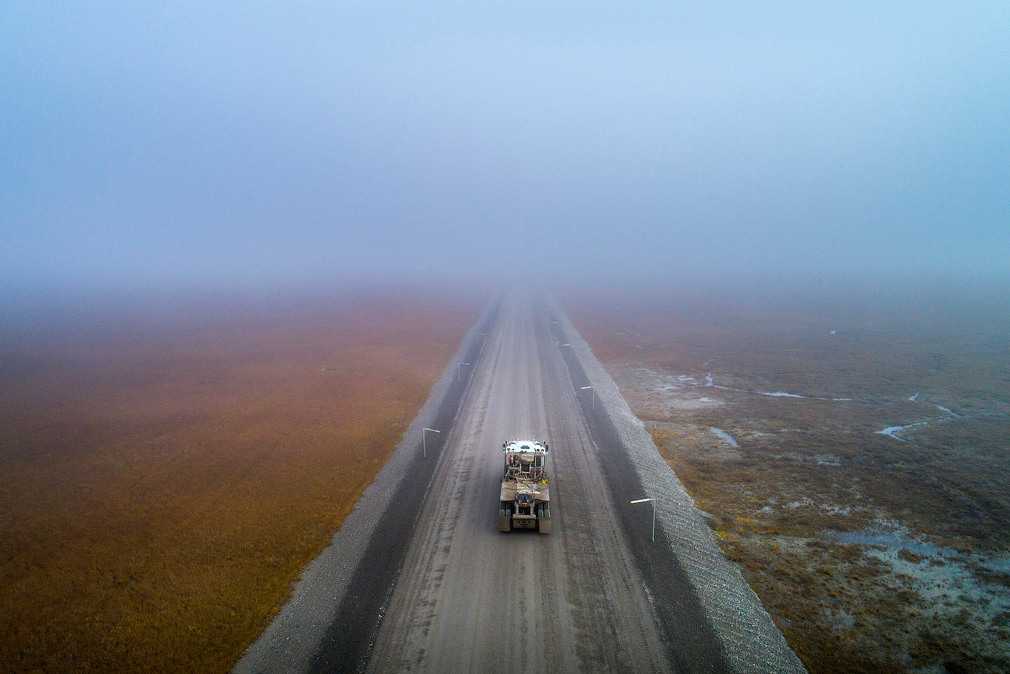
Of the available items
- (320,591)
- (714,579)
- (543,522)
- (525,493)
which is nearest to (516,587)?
(543,522)

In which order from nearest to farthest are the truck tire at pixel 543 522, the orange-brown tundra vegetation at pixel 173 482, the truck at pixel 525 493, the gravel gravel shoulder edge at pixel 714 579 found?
the gravel gravel shoulder edge at pixel 714 579 → the orange-brown tundra vegetation at pixel 173 482 → the truck tire at pixel 543 522 → the truck at pixel 525 493

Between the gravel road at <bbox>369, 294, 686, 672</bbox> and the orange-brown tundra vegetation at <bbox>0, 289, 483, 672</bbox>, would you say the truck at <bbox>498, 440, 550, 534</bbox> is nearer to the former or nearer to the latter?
the gravel road at <bbox>369, 294, 686, 672</bbox>

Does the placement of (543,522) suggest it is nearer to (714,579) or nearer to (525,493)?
(525,493)

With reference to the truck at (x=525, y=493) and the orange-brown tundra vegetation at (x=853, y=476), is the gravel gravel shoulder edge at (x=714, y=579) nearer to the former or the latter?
the orange-brown tundra vegetation at (x=853, y=476)

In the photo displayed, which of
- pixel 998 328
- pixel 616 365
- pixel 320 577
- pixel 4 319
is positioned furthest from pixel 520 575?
pixel 4 319

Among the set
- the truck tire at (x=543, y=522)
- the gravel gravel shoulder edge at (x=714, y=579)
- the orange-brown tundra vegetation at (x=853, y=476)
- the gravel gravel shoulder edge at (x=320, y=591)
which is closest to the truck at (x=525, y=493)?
the truck tire at (x=543, y=522)

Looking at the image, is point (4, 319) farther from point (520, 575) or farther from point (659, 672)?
point (659, 672)

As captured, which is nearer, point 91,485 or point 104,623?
point 104,623
